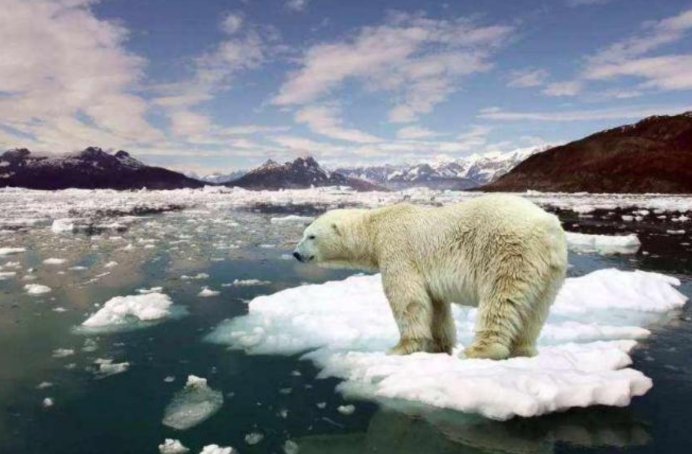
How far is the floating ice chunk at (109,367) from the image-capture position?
673cm

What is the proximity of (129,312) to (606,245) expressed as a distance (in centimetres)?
1702

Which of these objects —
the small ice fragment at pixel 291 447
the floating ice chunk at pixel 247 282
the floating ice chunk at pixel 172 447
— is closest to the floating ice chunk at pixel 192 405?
the floating ice chunk at pixel 172 447

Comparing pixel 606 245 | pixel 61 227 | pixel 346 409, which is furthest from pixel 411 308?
pixel 61 227

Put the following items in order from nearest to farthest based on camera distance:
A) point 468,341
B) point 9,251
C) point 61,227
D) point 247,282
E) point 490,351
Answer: point 490,351, point 468,341, point 247,282, point 9,251, point 61,227

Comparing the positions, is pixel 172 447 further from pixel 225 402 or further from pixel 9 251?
pixel 9 251

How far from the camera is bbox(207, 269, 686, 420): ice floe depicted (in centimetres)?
512

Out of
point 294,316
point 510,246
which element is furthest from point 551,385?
point 294,316

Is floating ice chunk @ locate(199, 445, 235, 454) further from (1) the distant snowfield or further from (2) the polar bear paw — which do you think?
(1) the distant snowfield

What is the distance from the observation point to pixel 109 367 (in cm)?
692

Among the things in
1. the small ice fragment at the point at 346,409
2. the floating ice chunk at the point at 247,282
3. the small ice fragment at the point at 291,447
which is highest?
the small ice fragment at the point at 346,409

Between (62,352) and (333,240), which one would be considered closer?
(333,240)

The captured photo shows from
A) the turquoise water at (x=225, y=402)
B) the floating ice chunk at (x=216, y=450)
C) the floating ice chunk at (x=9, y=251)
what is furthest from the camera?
the floating ice chunk at (x=9, y=251)

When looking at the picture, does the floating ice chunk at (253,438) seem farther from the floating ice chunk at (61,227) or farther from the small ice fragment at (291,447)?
the floating ice chunk at (61,227)

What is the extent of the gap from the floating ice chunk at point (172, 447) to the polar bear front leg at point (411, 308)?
267 centimetres
